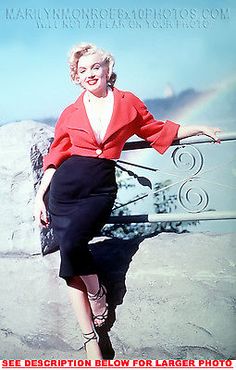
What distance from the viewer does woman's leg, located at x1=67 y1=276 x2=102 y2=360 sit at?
4.99 ft

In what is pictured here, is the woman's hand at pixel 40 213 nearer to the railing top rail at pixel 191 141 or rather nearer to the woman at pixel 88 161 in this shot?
the woman at pixel 88 161

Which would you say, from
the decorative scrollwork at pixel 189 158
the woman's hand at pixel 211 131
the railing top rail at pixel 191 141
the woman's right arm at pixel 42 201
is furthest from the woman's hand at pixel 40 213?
the woman's hand at pixel 211 131

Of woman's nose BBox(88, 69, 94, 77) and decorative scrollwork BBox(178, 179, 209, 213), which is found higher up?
woman's nose BBox(88, 69, 94, 77)

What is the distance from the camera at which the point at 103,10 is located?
1528 millimetres

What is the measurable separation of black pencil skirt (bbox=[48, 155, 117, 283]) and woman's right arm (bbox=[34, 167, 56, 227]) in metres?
0.02

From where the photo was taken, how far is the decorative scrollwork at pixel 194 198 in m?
1.54

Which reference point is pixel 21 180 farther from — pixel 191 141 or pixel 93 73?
pixel 191 141

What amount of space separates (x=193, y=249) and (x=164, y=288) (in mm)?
140

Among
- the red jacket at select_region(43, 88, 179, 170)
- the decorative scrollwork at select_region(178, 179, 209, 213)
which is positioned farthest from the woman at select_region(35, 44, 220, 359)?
the decorative scrollwork at select_region(178, 179, 209, 213)

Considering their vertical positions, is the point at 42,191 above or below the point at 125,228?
above

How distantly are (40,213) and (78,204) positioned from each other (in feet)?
0.41

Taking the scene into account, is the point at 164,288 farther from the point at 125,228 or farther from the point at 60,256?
the point at 60,256

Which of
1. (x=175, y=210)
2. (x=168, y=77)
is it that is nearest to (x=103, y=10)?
(x=168, y=77)

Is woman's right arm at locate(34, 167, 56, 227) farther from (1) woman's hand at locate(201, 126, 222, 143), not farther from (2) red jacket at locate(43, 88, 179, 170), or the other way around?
(1) woman's hand at locate(201, 126, 222, 143)
